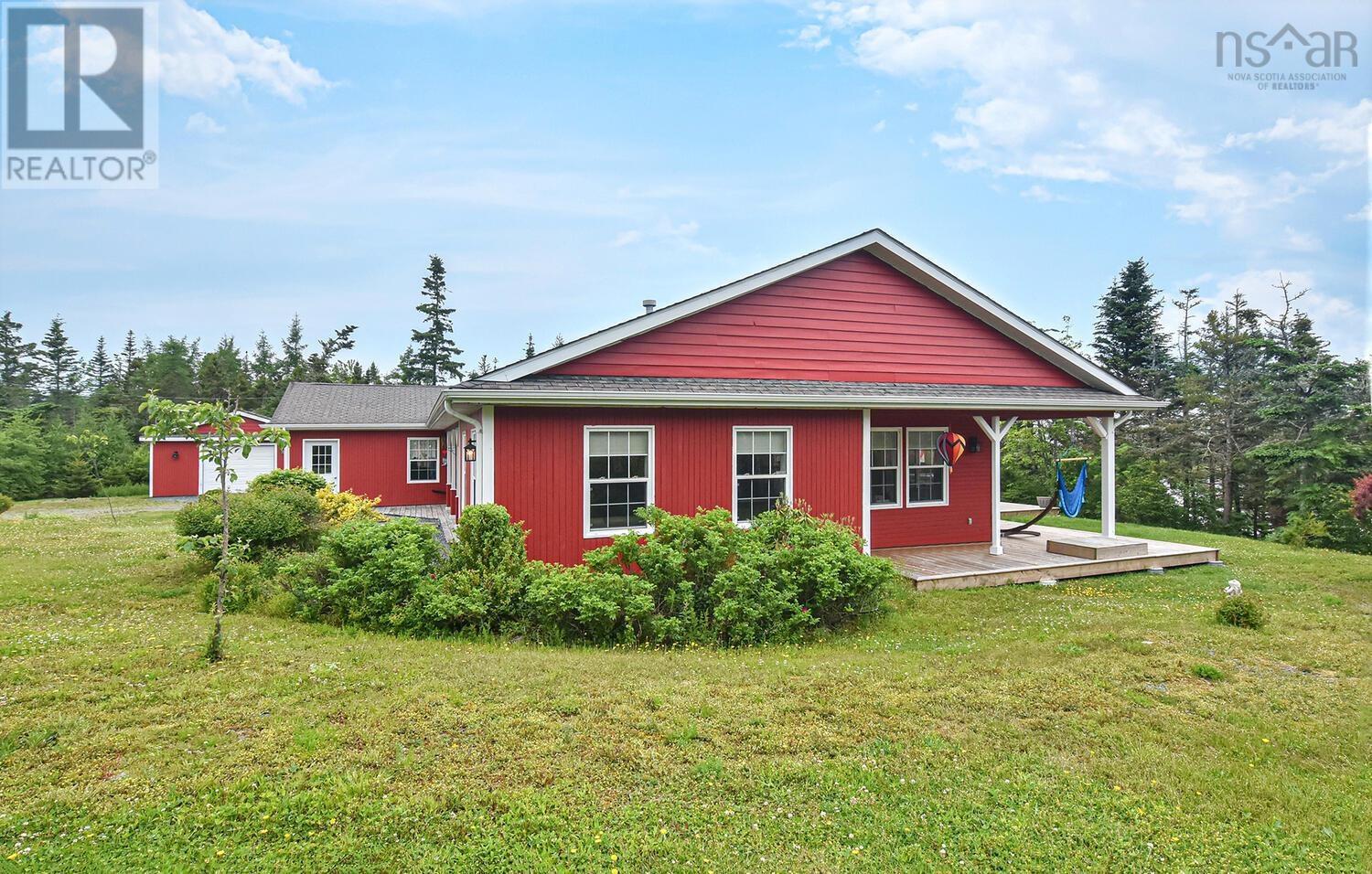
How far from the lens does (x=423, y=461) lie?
20.3 metres

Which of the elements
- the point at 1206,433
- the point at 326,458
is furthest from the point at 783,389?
the point at 1206,433

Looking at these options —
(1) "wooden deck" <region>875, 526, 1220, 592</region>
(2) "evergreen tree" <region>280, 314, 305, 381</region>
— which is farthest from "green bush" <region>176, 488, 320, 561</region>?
(2) "evergreen tree" <region>280, 314, 305, 381</region>

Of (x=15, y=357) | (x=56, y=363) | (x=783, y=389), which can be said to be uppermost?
(x=15, y=357)

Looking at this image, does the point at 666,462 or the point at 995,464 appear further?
the point at 995,464

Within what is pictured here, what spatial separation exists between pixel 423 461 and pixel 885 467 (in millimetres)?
14761

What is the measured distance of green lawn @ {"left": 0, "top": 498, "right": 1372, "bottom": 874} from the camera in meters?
3.16

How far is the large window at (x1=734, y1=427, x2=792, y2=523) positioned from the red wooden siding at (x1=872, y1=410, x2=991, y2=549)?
261 cm

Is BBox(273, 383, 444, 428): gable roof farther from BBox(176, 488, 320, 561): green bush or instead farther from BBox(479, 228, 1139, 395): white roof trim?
BBox(479, 228, 1139, 395): white roof trim

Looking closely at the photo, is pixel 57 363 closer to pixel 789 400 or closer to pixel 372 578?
pixel 372 578

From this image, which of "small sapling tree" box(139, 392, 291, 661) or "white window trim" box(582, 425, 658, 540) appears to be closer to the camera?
"small sapling tree" box(139, 392, 291, 661)

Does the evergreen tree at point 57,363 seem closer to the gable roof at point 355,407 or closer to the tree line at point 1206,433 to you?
the tree line at point 1206,433

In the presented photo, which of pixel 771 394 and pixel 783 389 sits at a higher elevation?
pixel 783 389

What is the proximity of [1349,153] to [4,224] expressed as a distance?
32761 millimetres

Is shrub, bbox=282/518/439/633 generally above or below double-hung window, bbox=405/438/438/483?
below
